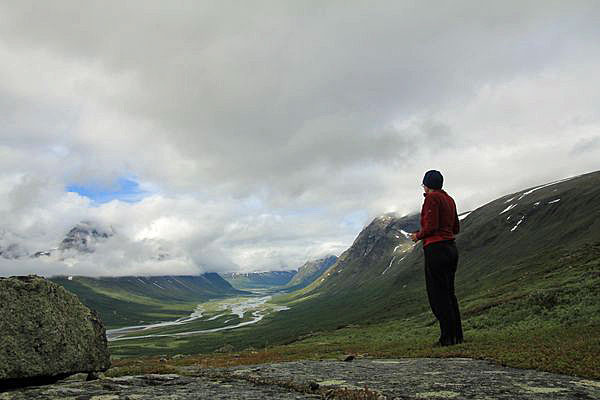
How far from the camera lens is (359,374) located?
14828 mm

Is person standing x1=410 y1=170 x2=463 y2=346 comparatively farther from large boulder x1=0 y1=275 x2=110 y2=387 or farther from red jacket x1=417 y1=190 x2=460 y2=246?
large boulder x1=0 y1=275 x2=110 y2=387

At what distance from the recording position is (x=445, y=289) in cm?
2378

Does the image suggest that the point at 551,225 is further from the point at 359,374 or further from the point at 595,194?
the point at 359,374

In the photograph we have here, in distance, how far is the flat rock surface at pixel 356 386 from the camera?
10.3 m

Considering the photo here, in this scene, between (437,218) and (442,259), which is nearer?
(442,259)

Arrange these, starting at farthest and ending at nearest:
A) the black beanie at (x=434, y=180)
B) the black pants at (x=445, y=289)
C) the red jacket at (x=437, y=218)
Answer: the black beanie at (x=434, y=180) → the red jacket at (x=437, y=218) → the black pants at (x=445, y=289)

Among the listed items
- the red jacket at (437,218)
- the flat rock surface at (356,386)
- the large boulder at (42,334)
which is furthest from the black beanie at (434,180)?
the large boulder at (42,334)

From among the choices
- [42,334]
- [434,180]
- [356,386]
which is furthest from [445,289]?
[42,334]

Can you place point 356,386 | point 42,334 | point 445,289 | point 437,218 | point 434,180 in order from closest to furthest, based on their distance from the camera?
point 356,386 < point 42,334 < point 445,289 < point 437,218 < point 434,180

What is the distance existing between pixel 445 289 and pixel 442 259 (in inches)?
74.2

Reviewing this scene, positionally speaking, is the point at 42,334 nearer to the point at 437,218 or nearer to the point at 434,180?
the point at 437,218

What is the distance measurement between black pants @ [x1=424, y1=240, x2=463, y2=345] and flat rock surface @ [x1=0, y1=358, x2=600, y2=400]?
26.5 ft

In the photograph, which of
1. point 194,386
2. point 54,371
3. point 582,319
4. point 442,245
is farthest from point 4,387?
point 582,319

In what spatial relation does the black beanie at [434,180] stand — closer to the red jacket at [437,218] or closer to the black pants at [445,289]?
the red jacket at [437,218]
